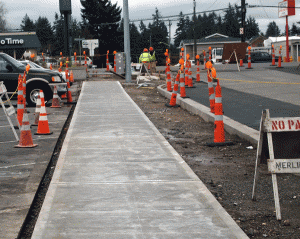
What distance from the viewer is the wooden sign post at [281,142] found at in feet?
17.1

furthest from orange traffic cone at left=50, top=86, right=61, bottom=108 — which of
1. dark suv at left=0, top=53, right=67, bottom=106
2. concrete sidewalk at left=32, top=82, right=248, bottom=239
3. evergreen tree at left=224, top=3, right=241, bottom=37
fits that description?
evergreen tree at left=224, top=3, right=241, bottom=37

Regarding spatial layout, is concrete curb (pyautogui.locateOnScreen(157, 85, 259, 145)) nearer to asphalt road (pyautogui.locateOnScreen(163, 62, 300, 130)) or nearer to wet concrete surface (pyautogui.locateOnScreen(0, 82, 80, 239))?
asphalt road (pyautogui.locateOnScreen(163, 62, 300, 130))

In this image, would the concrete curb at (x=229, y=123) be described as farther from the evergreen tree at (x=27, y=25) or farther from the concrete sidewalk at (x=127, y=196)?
the evergreen tree at (x=27, y=25)

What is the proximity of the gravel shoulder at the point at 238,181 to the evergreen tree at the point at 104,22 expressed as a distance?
68.9 metres

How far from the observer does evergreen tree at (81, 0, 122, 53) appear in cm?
7956

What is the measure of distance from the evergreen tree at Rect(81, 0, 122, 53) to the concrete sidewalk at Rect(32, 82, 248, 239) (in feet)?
234

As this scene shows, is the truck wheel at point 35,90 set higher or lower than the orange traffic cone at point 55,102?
higher

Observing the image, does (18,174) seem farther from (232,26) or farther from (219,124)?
(232,26)

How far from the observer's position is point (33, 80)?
55.8 ft

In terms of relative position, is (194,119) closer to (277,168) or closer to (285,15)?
(277,168)

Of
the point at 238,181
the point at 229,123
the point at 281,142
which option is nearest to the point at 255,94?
the point at 229,123

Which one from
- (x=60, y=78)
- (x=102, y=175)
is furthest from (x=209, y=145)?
(x=60, y=78)

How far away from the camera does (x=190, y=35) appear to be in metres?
154

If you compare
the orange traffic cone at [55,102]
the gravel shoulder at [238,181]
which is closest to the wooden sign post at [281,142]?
the gravel shoulder at [238,181]
